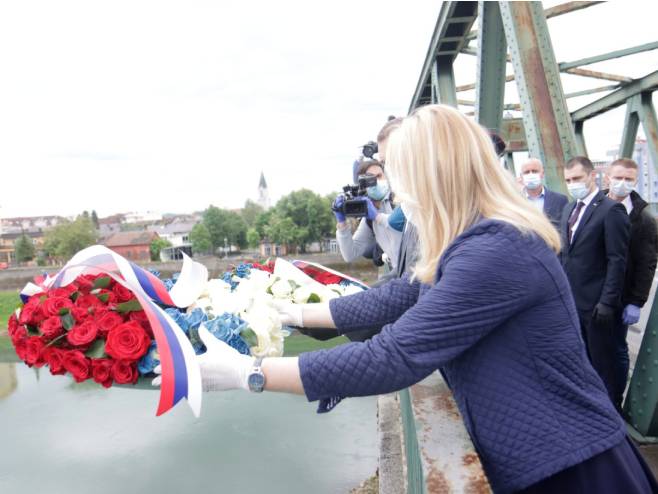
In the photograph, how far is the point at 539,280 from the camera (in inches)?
46.9

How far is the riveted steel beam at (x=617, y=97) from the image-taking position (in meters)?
7.97

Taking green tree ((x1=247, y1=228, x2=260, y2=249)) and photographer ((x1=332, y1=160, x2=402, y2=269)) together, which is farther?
green tree ((x1=247, y1=228, x2=260, y2=249))

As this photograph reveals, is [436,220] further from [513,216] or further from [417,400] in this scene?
[417,400]

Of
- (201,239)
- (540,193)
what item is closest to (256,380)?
(540,193)

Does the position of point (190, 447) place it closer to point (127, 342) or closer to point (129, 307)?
point (129, 307)

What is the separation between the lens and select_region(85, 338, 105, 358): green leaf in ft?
5.40

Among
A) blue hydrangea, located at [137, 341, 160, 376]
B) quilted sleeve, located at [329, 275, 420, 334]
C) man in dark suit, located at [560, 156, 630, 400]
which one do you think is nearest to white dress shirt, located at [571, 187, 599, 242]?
man in dark suit, located at [560, 156, 630, 400]

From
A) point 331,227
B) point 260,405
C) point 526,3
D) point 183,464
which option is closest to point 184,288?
point 526,3

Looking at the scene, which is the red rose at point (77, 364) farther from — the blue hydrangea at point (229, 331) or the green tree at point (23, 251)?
the green tree at point (23, 251)

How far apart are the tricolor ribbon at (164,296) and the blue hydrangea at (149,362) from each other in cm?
10

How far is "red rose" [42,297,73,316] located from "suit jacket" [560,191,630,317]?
2.84 meters

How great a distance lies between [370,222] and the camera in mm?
3986

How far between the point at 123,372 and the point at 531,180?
3.18 meters

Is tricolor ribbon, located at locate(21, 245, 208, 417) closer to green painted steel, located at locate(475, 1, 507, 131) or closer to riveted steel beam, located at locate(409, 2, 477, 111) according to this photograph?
green painted steel, located at locate(475, 1, 507, 131)
